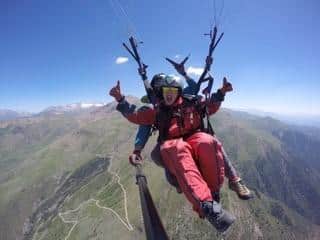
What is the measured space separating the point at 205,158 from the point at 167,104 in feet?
4.84

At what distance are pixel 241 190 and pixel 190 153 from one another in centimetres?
150

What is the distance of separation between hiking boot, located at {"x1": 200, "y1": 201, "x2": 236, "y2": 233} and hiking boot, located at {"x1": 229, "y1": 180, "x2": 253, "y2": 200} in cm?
146

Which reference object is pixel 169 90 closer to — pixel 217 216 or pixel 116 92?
pixel 116 92

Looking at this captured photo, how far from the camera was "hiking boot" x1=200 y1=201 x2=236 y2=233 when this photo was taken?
15.5 feet

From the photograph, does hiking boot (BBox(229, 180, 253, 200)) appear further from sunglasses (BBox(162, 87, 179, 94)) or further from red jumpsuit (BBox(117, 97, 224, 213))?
sunglasses (BBox(162, 87, 179, 94))

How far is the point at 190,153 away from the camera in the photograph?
563 centimetres

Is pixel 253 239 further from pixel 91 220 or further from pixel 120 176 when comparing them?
pixel 120 176

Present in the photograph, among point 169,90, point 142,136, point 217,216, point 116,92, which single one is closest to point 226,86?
point 169,90

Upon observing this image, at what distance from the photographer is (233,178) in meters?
6.48

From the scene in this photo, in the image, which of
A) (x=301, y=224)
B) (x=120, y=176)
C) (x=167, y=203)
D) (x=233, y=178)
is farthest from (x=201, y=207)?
(x=301, y=224)

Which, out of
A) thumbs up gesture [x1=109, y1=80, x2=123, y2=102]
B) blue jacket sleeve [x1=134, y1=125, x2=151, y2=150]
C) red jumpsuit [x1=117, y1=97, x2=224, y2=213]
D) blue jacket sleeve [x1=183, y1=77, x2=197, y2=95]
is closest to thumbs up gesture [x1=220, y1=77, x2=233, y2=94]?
blue jacket sleeve [x1=183, y1=77, x2=197, y2=95]

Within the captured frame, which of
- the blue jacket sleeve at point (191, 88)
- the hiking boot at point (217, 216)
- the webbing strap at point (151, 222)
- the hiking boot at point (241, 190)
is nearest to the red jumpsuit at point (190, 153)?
the hiking boot at point (217, 216)

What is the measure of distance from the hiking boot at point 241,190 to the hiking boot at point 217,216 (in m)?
1.46

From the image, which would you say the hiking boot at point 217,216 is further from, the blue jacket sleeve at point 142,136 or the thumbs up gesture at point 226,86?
the thumbs up gesture at point 226,86
